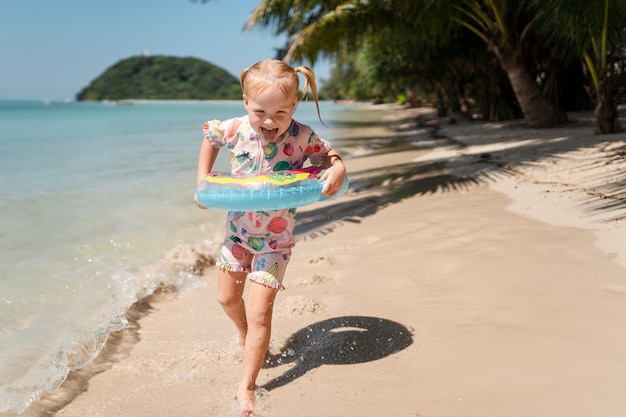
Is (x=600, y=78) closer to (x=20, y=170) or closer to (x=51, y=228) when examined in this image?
(x=51, y=228)

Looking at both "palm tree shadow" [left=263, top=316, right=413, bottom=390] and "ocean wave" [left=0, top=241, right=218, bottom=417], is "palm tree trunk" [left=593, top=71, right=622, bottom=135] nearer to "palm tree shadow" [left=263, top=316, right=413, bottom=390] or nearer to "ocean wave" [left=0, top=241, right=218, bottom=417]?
"ocean wave" [left=0, top=241, right=218, bottom=417]

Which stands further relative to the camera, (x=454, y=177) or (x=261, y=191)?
(x=454, y=177)

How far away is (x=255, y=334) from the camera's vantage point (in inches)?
103

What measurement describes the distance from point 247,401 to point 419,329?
1.09m

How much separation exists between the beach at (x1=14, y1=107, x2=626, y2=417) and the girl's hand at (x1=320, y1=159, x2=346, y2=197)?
3.06 feet

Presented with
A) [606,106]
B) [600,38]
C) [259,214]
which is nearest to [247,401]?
[259,214]

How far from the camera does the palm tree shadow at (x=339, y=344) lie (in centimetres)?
296

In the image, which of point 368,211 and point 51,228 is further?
point 51,228

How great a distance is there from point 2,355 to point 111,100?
18036cm

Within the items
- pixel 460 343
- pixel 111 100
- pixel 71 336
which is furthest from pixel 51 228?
pixel 111 100

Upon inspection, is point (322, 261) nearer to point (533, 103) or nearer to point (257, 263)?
point (257, 263)

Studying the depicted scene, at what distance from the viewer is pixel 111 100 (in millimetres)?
170875

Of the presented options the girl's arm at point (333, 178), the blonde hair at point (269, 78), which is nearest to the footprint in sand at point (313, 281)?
the girl's arm at point (333, 178)

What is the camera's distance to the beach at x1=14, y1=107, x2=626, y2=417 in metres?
2.48
